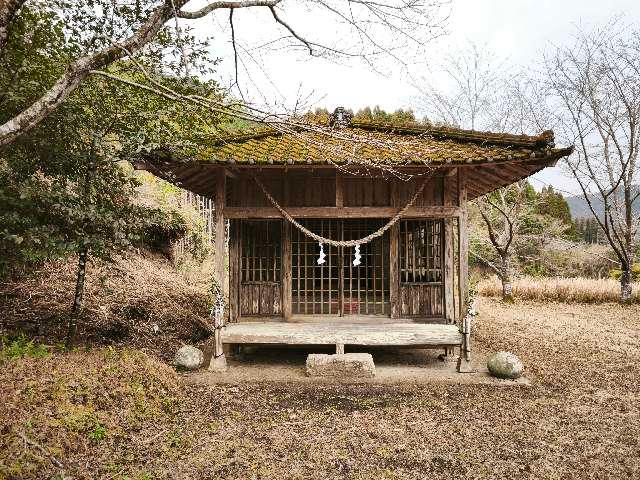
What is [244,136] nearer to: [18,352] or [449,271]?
[449,271]

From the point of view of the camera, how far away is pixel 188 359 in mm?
7293

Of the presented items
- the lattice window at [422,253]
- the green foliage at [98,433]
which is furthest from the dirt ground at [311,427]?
the lattice window at [422,253]

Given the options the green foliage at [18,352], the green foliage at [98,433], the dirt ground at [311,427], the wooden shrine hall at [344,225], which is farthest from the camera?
the wooden shrine hall at [344,225]

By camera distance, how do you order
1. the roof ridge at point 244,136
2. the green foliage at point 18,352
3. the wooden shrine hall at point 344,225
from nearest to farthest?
the green foliage at point 18,352, the wooden shrine hall at point 344,225, the roof ridge at point 244,136

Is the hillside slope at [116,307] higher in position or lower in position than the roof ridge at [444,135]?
lower

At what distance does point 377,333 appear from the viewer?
24.5 feet

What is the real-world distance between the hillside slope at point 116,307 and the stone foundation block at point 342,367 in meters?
2.90

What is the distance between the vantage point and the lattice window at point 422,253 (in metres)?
8.62

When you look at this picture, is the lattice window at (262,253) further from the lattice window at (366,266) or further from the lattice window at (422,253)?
the lattice window at (422,253)

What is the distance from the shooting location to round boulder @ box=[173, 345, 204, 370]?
727 centimetres

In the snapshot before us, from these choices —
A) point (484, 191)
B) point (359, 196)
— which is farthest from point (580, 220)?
point (359, 196)

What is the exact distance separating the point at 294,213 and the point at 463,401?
400 cm

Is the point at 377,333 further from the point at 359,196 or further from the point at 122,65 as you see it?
the point at 122,65

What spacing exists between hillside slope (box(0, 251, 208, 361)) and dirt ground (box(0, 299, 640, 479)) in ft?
6.85
